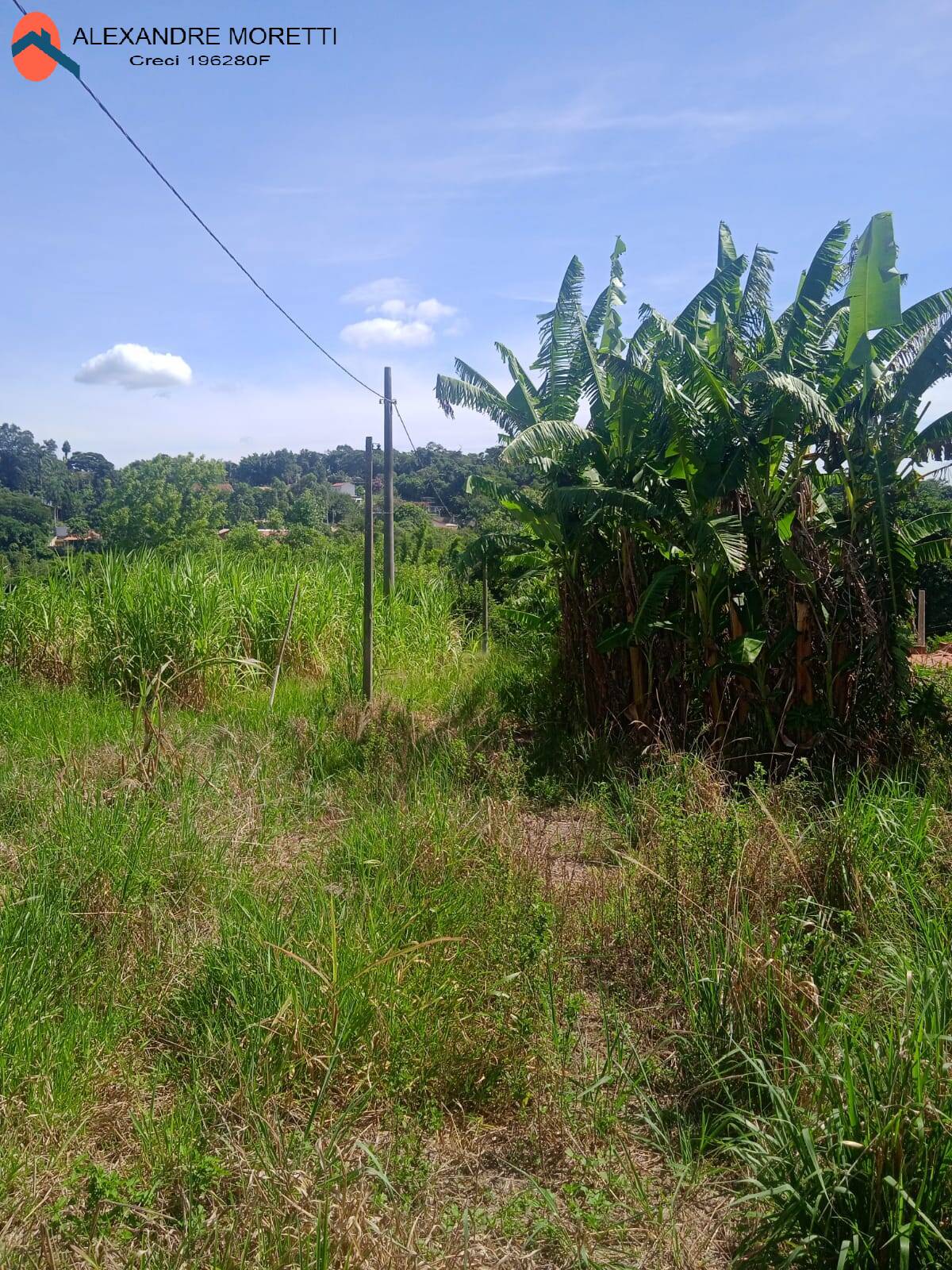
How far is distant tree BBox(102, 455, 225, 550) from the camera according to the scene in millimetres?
25078

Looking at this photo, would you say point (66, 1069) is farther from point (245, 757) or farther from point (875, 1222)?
point (245, 757)

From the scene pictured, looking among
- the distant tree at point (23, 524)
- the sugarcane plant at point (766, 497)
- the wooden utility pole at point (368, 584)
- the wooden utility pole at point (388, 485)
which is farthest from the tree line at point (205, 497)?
the sugarcane plant at point (766, 497)

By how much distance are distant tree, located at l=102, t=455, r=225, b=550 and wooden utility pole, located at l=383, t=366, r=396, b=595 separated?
380 inches

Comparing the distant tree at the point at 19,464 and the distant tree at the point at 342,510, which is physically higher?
the distant tree at the point at 19,464

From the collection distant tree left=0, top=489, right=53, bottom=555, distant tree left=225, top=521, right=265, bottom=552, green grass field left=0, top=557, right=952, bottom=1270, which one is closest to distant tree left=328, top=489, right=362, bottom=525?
distant tree left=225, top=521, right=265, bottom=552

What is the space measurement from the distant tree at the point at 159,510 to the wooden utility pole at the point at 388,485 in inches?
380

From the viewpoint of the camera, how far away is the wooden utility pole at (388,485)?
12789mm

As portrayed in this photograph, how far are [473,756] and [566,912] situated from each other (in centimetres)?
273

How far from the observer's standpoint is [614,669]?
840 cm

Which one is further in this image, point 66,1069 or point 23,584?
point 23,584

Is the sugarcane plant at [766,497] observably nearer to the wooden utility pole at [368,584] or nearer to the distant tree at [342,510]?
the wooden utility pole at [368,584]

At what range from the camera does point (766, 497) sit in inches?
279

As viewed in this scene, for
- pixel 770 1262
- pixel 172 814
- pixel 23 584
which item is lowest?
pixel 770 1262

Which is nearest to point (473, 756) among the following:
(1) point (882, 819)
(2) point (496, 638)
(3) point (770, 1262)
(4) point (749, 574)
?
(4) point (749, 574)
